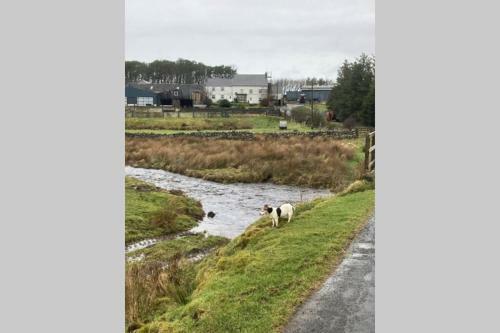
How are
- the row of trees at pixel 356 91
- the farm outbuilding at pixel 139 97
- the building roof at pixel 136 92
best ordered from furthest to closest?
1. the farm outbuilding at pixel 139 97
2. the building roof at pixel 136 92
3. the row of trees at pixel 356 91

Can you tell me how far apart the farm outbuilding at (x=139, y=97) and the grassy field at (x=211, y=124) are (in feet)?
2.39

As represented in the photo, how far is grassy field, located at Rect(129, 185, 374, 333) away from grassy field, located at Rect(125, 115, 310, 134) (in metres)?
2.29

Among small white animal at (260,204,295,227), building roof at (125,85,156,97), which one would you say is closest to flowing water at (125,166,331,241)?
small white animal at (260,204,295,227)

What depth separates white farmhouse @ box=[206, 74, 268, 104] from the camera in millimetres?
13203

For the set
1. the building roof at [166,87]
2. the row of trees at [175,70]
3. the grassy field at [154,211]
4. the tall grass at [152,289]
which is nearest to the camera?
the tall grass at [152,289]

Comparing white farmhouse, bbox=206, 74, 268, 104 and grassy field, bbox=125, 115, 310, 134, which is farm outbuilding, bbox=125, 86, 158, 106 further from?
white farmhouse, bbox=206, 74, 268, 104

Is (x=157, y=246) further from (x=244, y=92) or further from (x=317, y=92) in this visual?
(x=317, y=92)

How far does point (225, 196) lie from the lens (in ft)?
57.9

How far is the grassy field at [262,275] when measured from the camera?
7.86 meters

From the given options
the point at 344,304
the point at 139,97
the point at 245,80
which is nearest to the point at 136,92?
the point at 139,97

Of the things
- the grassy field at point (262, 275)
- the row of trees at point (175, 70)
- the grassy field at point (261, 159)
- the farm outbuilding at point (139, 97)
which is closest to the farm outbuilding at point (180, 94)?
the farm outbuilding at point (139, 97)

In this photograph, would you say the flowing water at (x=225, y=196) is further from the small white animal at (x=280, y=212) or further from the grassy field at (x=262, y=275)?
the grassy field at (x=262, y=275)

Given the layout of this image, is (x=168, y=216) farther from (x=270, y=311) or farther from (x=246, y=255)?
(x=270, y=311)

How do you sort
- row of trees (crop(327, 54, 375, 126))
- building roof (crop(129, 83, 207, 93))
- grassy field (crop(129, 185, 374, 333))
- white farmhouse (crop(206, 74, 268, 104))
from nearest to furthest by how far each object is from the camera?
grassy field (crop(129, 185, 374, 333))
row of trees (crop(327, 54, 375, 126))
white farmhouse (crop(206, 74, 268, 104))
building roof (crop(129, 83, 207, 93))
